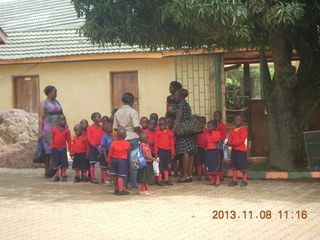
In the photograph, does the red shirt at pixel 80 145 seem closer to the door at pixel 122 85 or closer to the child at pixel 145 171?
the child at pixel 145 171

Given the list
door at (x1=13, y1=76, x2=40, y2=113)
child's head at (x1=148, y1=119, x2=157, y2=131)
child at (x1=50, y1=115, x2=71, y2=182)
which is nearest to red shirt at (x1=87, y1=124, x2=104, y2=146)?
child at (x1=50, y1=115, x2=71, y2=182)

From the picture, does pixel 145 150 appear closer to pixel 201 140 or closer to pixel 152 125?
pixel 152 125

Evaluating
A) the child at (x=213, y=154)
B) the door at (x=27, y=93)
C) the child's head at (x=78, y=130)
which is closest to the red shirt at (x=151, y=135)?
the child at (x=213, y=154)

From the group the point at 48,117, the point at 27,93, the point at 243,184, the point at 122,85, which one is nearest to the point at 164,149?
the point at 243,184

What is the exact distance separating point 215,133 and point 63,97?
33.6 ft

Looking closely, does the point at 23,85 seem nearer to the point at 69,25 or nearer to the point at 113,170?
the point at 69,25

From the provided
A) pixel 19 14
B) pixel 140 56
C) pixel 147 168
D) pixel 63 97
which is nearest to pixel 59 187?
pixel 147 168

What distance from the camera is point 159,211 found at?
25.3ft

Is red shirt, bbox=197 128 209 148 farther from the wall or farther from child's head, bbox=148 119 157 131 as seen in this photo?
the wall

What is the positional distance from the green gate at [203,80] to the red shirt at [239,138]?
24.8 feet

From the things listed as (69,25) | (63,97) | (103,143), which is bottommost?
(103,143)

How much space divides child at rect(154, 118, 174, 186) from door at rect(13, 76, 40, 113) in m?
10.3

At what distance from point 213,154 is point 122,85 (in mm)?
9344

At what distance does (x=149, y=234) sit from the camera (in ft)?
21.1
